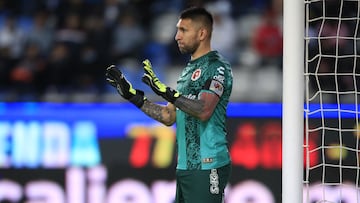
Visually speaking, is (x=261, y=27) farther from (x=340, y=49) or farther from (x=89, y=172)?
(x=89, y=172)

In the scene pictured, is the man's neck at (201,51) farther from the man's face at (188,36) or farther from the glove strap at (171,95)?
the glove strap at (171,95)

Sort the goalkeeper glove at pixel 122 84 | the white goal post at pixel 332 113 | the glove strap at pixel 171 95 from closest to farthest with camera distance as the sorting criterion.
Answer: the glove strap at pixel 171 95 < the goalkeeper glove at pixel 122 84 < the white goal post at pixel 332 113

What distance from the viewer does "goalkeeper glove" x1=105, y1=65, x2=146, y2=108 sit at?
425cm

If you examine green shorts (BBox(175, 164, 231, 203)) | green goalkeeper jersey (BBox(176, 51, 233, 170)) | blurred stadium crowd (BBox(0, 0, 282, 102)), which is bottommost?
green shorts (BBox(175, 164, 231, 203))

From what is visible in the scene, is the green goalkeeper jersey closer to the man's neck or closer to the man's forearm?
the man's neck

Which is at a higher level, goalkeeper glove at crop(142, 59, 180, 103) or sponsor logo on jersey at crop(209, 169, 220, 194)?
goalkeeper glove at crop(142, 59, 180, 103)

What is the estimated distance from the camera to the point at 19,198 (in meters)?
7.20

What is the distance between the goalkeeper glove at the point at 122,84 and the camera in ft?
14.0

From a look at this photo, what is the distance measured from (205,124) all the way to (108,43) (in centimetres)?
425

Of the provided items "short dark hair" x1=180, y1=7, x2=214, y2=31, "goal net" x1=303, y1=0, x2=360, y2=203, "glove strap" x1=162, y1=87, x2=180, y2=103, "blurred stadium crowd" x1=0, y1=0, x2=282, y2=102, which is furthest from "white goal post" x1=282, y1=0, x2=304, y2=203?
"blurred stadium crowd" x1=0, y1=0, x2=282, y2=102

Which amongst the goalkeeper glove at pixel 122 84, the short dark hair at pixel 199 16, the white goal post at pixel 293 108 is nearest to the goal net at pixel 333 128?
the white goal post at pixel 293 108

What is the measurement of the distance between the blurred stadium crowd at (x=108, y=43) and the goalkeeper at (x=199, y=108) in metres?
3.11

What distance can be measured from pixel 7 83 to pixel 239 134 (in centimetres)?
235

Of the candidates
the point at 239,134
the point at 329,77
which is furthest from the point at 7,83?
the point at 329,77
